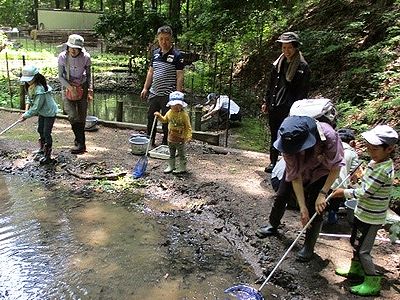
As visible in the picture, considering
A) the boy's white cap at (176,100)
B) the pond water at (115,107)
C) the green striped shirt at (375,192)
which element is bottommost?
the pond water at (115,107)

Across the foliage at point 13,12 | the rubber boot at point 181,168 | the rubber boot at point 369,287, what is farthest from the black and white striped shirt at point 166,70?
the foliage at point 13,12

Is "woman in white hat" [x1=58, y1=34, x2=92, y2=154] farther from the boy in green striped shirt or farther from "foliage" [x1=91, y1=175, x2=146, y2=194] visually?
the boy in green striped shirt

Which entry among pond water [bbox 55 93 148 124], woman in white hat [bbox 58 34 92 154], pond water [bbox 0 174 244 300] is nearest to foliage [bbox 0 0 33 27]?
pond water [bbox 55 93 148 124]

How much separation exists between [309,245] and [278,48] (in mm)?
10126

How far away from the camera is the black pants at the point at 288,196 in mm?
3752

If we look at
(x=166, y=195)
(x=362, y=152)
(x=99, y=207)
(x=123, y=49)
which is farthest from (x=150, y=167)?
(x=123, y=49)

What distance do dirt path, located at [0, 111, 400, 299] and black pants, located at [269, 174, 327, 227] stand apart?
0.78 feet

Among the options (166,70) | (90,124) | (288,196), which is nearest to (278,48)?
(90,124)

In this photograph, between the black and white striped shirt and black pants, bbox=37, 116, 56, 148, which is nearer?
black pants, bbox=37, 116, 56, 148

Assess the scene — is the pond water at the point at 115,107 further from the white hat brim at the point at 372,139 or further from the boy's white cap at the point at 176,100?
the white hat brim at the point at 372,139

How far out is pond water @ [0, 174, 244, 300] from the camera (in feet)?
11.9

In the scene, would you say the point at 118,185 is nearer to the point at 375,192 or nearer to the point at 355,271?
the point at 355,271

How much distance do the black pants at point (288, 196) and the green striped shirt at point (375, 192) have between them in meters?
0.36

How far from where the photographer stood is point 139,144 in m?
6.77
